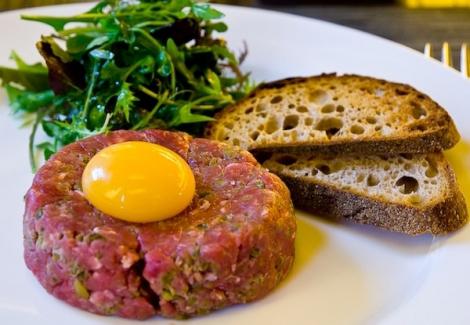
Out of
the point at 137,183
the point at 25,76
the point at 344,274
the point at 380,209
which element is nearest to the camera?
the point at 137,183

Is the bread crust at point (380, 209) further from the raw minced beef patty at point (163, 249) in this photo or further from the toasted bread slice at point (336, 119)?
the raw minced beef patty at point (163, 249)

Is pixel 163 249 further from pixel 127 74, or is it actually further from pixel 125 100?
pixel 127 74

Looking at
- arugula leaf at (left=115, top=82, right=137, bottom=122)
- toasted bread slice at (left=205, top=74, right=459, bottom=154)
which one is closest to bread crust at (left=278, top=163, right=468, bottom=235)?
toasted bread slice at (left=205, top=74, right=459, bottom=154)

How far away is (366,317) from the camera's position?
8.91 feet

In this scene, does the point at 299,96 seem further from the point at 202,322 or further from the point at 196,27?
the point at 202,322

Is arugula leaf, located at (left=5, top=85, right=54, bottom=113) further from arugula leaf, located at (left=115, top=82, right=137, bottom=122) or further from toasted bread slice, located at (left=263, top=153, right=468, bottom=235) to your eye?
toasted bread slice, located at (left=263, top=153, right=468, bottom=235)

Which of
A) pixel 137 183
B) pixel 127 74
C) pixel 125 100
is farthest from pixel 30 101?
pixel 137 183

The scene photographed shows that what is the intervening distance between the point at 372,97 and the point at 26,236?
1966 millimetres

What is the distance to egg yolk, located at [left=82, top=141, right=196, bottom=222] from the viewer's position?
262cm

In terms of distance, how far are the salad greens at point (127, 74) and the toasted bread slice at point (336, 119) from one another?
215 millimetres

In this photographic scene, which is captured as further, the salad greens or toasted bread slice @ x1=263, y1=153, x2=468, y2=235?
the salad greens

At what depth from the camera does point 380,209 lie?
306 cm

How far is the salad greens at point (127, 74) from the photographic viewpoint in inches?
146

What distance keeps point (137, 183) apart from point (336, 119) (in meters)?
1.31
